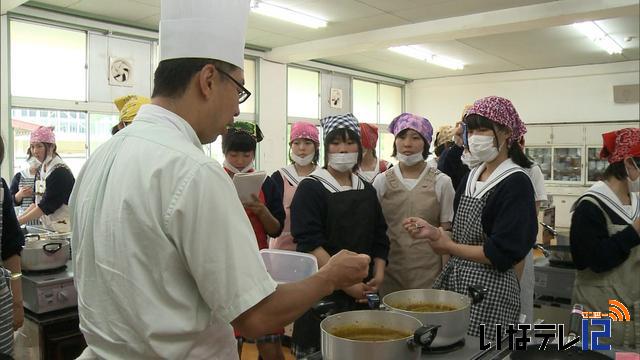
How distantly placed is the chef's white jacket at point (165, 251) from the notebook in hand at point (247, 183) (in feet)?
3.76

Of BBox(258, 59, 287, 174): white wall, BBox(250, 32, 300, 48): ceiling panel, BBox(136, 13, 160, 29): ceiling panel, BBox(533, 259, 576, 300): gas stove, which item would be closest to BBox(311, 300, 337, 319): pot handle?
BBox(533, 259, 576, 300): gas stove

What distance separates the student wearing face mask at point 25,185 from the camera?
3.96m

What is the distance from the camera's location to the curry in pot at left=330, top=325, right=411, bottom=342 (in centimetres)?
113

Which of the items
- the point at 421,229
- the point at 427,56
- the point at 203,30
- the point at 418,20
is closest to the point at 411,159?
the point at 421,229

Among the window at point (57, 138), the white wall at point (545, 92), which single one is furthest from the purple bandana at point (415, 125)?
the white wall at point (545, 92)

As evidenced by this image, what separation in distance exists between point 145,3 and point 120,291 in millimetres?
4140

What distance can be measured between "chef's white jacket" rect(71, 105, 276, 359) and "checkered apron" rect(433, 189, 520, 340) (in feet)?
3.02

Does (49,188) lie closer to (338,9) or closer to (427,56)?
(338,9)

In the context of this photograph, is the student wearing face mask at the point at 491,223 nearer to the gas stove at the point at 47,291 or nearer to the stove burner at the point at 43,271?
the gas stove at the point at 47,291

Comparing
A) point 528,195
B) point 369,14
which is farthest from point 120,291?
point 369,14

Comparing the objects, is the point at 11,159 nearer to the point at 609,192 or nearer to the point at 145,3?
the point at 145,3

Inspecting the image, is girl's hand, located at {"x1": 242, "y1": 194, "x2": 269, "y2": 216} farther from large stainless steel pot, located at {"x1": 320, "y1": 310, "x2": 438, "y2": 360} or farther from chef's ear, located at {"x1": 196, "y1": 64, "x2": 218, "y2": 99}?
chef's ear, located at {"x1": 196, "y1": 64, "x2": 218, "y2": 99}

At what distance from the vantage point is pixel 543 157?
26.1 ft

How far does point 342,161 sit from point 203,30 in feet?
3.83
